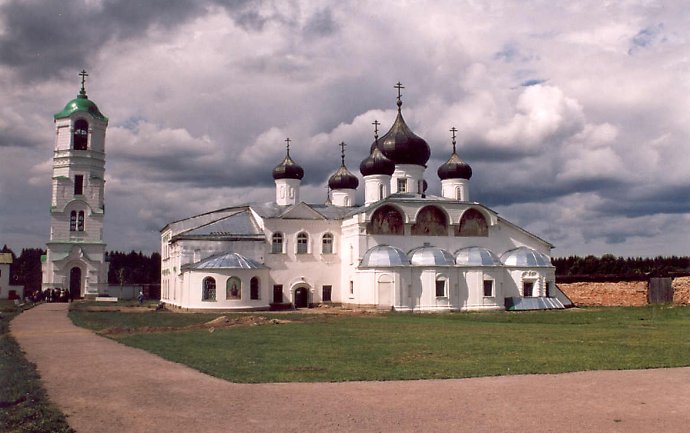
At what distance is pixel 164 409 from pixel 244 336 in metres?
11.0

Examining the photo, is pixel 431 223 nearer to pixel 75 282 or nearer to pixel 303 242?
pixel 303 242

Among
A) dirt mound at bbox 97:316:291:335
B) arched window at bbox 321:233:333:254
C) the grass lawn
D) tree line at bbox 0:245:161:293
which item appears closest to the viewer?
the grass lawn

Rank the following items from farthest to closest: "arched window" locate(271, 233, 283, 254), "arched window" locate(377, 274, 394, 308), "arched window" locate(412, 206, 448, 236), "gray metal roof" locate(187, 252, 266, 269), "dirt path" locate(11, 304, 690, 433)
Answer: "arched window" locate(271, 233, 283, 254) < "arched window" locate(412, 206, 448, 236) < "gray metal roof" locate(187, 252, 266, 269) < "arched window" locate(377, 274, 394, 308) < "dirt path" locate(11, 304, 690, 433)

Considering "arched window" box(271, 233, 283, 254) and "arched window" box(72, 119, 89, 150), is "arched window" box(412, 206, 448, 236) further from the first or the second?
"arched window" box(72, 119, 89, 150)

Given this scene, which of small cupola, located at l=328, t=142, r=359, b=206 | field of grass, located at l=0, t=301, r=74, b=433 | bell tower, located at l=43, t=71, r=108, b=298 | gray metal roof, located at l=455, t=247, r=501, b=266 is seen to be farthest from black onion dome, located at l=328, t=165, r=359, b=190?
field of grass, located at l=0, t=301, r=74, b=433

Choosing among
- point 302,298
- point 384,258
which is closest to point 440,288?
point 384,258

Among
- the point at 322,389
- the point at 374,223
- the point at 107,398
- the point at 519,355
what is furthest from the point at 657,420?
the point at 374,223

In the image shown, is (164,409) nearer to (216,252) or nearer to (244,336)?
(244,336)

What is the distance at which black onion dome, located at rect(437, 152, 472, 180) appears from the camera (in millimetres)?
43656

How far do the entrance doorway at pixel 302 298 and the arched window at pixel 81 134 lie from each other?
75.6ft

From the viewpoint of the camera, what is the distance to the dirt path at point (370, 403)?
819 cm

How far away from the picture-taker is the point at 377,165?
41.8 metres

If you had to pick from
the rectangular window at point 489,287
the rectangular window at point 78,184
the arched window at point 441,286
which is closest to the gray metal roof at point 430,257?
the arched window at point 441,286

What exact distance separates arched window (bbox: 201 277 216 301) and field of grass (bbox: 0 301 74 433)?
22.3 metres
